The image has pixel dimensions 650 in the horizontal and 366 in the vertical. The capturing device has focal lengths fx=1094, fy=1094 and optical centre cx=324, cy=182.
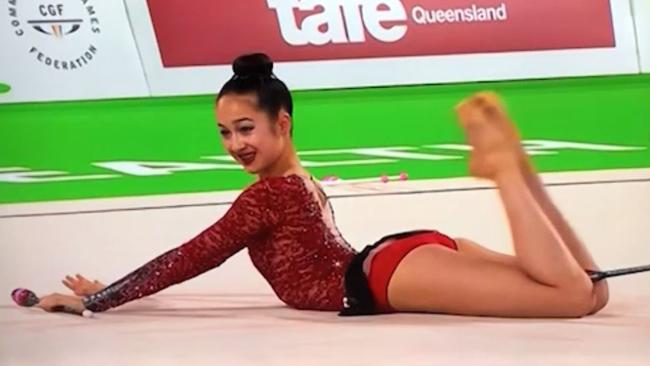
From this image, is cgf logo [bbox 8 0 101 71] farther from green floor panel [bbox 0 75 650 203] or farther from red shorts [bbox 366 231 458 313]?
red shorts [bbox 366 231 458 313]

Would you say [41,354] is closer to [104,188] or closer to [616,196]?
[104,188]

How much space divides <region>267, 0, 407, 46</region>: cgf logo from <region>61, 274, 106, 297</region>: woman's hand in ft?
1.18

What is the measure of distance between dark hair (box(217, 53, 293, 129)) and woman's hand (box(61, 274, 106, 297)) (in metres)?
0.26

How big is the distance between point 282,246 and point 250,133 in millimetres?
133

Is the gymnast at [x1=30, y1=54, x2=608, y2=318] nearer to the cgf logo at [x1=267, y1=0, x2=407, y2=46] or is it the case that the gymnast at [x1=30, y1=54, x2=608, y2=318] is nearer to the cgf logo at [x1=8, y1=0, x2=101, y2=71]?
the cgf logo at [x1=267, y1=0, x2=407, y2=46]

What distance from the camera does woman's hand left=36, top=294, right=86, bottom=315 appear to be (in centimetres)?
125

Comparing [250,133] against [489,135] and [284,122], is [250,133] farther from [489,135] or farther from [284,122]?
[489,135]

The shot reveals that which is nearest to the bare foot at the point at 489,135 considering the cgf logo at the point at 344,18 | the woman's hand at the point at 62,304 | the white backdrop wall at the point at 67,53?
the cgf logo at the point at 344,18

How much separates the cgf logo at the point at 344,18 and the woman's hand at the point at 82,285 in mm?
359

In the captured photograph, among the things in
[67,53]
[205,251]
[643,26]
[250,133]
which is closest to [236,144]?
[250,133]

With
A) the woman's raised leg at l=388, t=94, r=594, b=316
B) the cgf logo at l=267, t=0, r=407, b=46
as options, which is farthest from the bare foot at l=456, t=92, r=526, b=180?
the cgf logo at l=267, t=0, r=407, b=46

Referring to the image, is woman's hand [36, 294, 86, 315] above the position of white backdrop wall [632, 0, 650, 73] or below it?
below

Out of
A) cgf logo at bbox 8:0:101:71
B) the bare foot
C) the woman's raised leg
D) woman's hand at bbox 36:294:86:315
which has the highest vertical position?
cgf logo at bbox 8:0:101:71

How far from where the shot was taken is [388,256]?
4.03ft
